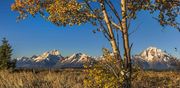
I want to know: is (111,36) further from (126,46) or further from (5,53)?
(5,53)

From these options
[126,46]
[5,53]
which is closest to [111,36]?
[126,46]

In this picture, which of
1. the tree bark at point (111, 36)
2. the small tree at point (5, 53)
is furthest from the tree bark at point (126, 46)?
the small tree at point (5, 53)

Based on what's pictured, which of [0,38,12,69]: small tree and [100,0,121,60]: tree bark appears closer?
[100,0,121,60]: tree bark

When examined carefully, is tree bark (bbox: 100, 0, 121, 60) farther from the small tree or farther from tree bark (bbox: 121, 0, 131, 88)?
the small tree

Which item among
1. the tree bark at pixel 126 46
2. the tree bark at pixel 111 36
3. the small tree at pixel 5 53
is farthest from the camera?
the small tree at pixel 5 53

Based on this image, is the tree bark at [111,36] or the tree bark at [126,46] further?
the tree bark at [111,36]

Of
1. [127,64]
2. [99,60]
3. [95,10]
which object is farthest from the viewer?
[95,10]

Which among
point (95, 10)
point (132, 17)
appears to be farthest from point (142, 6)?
point (95, 10)

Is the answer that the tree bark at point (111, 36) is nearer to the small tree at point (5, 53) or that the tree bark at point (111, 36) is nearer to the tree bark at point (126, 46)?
the tree bark at point (126, 46)

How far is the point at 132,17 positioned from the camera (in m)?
21.6

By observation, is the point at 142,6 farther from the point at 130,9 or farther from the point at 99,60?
the point at 99,60

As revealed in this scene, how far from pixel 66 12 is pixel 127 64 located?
3931mm

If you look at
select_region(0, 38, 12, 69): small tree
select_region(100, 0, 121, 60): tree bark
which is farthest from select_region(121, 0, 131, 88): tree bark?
select_region(0, 38, 12, 69): small tree

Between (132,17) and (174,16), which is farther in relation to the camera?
(174,16)
